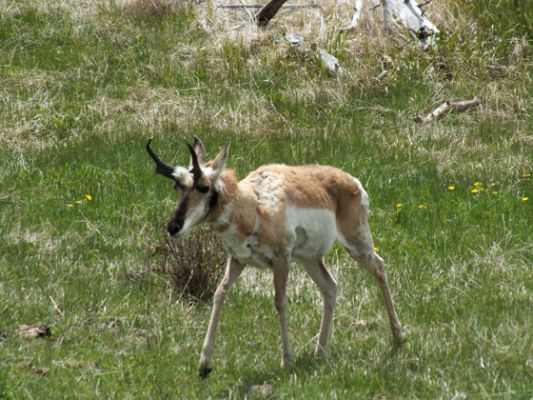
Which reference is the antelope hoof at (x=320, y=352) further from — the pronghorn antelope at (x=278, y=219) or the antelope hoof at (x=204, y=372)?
the antelope hoof at (x=204, y=372)

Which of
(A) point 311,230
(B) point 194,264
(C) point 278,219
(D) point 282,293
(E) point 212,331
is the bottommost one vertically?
(B) point 194,264

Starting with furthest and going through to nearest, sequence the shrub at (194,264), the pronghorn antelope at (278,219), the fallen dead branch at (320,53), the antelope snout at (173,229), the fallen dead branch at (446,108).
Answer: the fallen dead branch at (320,53) → the fallen dead branch at (446,108) → the shrub at (194,264) → the pronghorn antelope at (278,219) → the antelope snout at (173,229)

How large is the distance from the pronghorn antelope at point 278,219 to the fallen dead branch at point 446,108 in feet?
19.9

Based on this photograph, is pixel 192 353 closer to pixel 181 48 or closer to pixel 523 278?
pixel 523 278

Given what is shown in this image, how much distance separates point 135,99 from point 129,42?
1.94 meters

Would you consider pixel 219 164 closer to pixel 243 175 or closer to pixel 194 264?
pixel 194 264

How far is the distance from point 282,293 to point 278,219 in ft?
1.81

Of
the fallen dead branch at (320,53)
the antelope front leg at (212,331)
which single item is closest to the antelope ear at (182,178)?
the antelope front leg at (212,331)

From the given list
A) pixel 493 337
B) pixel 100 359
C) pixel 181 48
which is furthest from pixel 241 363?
pixel 181 48

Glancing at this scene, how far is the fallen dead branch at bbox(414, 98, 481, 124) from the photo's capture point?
15062 millimetres

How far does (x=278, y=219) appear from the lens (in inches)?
332

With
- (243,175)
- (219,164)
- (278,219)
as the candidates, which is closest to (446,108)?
(243,175)

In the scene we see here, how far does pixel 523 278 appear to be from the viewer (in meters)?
10.1

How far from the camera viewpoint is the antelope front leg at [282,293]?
27.5 feet
